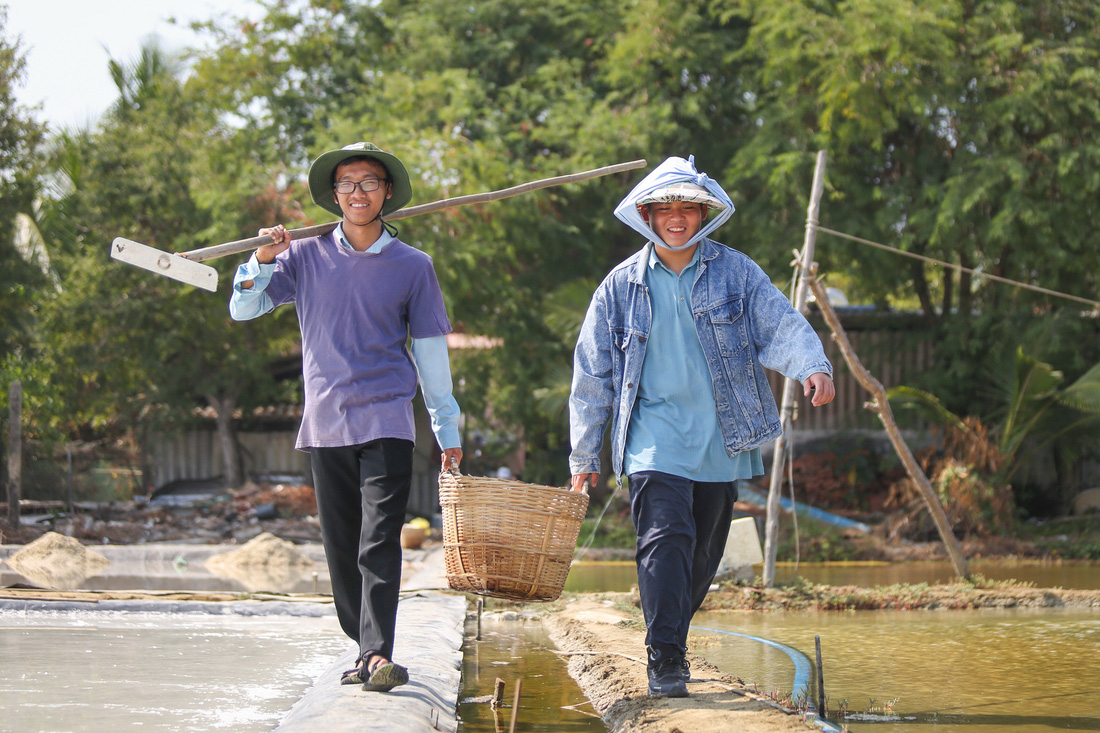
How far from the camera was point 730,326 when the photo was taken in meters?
4.04

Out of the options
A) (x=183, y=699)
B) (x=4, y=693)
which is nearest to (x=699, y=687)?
(x=183, y=699)

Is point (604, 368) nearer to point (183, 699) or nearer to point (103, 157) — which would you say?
point (183, 699)

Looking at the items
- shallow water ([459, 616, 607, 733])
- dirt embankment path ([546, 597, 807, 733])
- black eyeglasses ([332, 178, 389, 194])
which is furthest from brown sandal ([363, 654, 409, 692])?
black eyeglasses ([332, 178, 389, 194])

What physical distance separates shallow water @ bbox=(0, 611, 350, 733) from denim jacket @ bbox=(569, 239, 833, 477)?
149 centimetres

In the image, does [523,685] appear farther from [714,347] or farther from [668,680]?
[714,347]

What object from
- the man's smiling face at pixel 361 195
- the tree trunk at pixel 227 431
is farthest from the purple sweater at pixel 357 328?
the tree trunk at pixel 227 431

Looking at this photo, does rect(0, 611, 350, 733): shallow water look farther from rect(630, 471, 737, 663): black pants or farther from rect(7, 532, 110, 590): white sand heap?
rect(7, 532, 110, 590): white sand heap

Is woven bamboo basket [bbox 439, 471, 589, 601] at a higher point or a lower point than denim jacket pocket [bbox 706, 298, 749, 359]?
lower

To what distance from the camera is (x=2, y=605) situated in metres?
6.60

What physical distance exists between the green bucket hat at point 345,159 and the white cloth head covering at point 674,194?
0.82 m

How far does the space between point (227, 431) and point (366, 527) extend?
651 inches

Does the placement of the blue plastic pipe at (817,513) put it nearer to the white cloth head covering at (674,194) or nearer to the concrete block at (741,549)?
the concrete block at (741,549)

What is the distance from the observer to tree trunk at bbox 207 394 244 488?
19.5 meters

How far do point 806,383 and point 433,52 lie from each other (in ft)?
46.5
